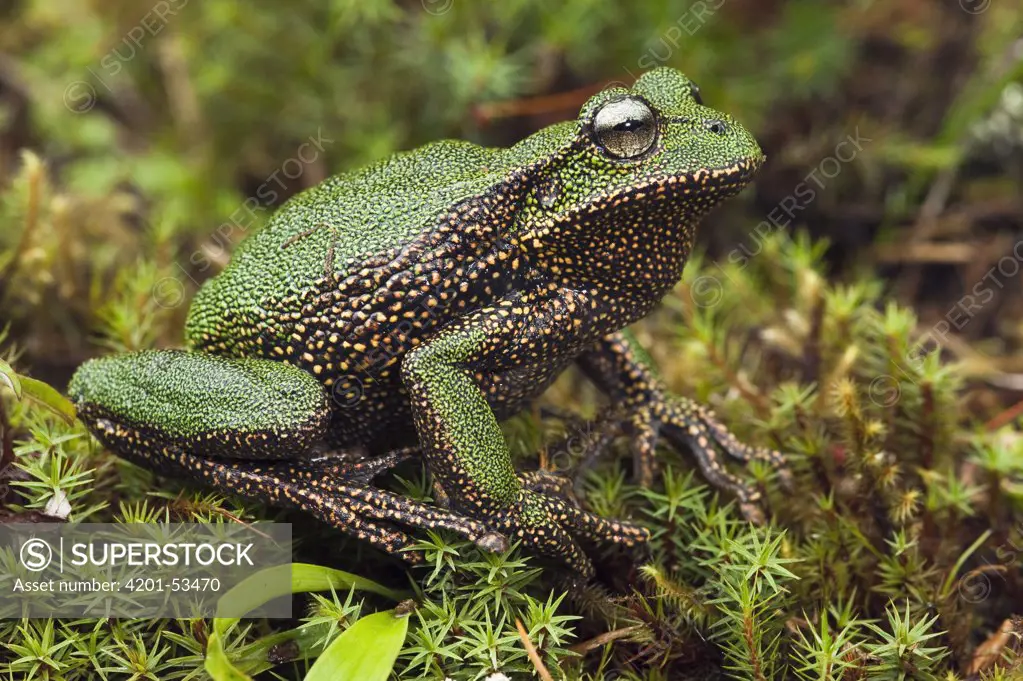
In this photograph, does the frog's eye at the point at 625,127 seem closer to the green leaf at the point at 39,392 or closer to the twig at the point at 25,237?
the green leaf at the point at 39,392

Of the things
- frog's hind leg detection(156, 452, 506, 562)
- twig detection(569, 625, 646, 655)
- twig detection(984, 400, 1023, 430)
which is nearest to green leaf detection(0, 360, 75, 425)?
frog's hind leg detection(156, 452, 506, 562)

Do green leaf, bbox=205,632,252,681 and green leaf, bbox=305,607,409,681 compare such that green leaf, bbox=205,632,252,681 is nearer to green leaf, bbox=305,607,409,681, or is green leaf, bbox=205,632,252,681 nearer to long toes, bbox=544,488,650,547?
green leaf, bbox=305,607,409,681

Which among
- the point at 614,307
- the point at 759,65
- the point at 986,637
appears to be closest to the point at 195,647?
the point at 614,307

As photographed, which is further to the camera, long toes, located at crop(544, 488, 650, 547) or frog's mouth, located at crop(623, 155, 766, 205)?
long toes, located at crop(544, 488, 650, 547)

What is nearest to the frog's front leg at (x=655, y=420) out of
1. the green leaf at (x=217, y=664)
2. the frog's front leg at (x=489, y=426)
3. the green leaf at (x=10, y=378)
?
the frog's front leg at (x=489, y=426)

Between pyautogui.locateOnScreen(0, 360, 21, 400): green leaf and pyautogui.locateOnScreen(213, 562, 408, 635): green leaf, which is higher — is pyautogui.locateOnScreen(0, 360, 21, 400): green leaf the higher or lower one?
the higher one

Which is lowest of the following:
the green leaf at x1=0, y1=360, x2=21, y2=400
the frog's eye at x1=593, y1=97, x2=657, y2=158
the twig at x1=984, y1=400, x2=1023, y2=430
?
the twig at x1=984, y1=400, x2=1023, y2=430

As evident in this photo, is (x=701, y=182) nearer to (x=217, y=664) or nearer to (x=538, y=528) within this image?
(x=538, y=528)
